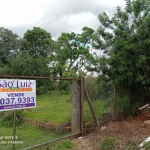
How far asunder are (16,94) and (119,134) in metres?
3.09

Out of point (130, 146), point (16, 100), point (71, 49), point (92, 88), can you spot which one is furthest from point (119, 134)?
point (71, 49)

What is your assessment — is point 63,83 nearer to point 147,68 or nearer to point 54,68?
point 147,68

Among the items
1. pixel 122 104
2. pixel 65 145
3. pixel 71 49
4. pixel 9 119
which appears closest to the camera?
pixel 65 145

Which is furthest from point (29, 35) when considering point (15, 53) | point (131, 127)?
point (131, 127)

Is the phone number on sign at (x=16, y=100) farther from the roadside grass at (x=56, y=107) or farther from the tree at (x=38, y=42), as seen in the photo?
the tree at (x=38, y=42)

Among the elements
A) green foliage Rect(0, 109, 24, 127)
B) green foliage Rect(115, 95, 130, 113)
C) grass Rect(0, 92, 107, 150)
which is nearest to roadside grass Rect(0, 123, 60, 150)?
grass Rect(0, 92, 107, 150)

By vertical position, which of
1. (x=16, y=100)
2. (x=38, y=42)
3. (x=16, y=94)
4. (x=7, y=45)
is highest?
(x=38, y=42)

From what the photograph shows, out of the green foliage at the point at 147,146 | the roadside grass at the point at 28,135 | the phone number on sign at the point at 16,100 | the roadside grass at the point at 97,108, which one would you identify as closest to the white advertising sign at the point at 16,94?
the phone number on sign at the point at 16,100

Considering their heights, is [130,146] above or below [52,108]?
below

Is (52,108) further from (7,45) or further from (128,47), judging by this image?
(7,45)

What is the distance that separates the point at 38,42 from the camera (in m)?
41.1

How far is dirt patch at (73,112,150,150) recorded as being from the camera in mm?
6191

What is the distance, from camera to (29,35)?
133ft

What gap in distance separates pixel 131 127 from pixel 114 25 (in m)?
3.93
